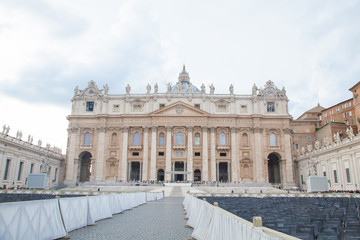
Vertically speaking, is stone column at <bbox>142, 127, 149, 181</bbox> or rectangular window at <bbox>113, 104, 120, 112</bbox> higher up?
rectangular window at <bbox>113, 104, 120, 112</bbox>

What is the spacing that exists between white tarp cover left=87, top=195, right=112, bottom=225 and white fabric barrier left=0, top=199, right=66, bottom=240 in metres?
2.75

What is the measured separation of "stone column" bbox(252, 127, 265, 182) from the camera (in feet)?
200

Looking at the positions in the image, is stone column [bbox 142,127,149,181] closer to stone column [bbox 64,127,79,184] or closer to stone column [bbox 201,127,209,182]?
stone column [bbox 201,127,209,182]

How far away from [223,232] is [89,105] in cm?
6424

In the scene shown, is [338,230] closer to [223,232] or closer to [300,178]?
[223,232]

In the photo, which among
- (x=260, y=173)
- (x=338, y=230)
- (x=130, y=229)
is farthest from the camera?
(x=260, y=173)

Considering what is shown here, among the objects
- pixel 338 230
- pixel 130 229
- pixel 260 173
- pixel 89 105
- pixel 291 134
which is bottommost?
pixel 130 229

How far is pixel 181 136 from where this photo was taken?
64125 millimetres

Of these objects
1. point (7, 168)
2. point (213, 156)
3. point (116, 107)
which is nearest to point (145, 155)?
point (116, 107)

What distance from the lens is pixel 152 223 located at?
1398cm

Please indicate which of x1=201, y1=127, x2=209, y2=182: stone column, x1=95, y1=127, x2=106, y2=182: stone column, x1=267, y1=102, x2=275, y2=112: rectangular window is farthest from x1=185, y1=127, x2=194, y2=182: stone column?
x1=267, y1=102, x2=275, y2=112: rectangular window

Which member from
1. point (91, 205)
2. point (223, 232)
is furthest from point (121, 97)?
point (223, 232)

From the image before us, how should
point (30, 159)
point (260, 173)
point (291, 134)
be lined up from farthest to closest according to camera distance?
point (291, 134) → point (260, 173) → point (30, 159)

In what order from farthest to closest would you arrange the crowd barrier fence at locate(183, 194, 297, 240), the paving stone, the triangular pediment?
the triangular pediment → the paving stone → the crowd barrier fence at locate(183, 194, 297, 240)
